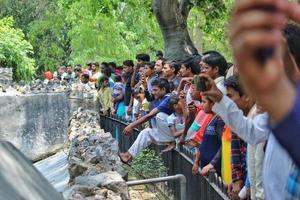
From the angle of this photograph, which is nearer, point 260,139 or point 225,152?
point 260,139

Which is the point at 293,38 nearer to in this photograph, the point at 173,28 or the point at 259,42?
the point at 259,42

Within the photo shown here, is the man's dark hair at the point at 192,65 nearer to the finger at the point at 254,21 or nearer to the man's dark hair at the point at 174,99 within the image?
the man's dark hair at the point at 174,99

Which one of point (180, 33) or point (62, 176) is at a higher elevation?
point (180, 33)

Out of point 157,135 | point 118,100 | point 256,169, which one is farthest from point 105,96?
point 256,169

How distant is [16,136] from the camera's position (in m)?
12.8

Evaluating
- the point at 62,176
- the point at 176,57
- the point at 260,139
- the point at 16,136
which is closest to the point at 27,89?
the point at 16,136

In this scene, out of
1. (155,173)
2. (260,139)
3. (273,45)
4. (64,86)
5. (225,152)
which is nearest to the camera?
(273,45)

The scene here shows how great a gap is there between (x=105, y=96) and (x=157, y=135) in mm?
5363

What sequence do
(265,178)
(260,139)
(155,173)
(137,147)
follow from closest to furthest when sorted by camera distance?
(265,178)
(260,139)
(137,147)
(155,173)

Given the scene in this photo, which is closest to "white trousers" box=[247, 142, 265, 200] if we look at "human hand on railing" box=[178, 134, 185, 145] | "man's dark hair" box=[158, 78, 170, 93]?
"human hand on railing" box=[178, 134, 185, 145]

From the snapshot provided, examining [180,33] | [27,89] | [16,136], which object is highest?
[180,33]

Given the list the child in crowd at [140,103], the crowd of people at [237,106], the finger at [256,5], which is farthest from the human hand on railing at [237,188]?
the child in crowd at [140,103]

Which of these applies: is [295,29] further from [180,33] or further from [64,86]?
[64,86]

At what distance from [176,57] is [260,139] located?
360 inches
